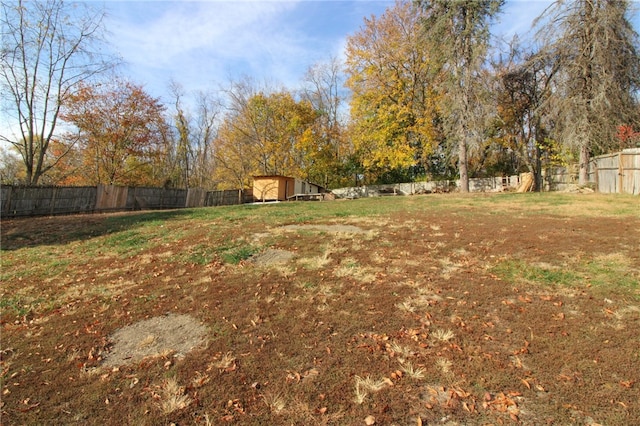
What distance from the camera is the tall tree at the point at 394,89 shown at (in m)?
23.5

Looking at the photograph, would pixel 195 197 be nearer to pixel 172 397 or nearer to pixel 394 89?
pixel 394 89

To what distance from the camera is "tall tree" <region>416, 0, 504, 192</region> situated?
19.0 m

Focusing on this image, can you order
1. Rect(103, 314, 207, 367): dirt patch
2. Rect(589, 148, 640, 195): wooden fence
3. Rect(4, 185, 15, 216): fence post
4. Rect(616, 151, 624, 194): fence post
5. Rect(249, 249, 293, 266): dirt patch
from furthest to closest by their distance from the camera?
Rect(616, 151, 624, 194): fence post
Rect(4, 185, 15, 216): fence post
Rect(589, 148, 640, 195): wooden fence
Rect(249, 249, 293, 266): dirt patch
Rect(103, 314, 207, 367): dirt patch

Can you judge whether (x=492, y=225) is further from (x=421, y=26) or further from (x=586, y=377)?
(x=421, y=26)

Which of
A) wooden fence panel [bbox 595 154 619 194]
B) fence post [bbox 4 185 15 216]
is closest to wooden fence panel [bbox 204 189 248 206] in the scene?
fence post [bbox 4 185 15 216]

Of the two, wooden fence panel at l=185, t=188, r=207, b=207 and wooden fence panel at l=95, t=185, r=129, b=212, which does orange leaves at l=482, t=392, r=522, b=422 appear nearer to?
wooden fence panel at l=95, t=185, r=129, b=212

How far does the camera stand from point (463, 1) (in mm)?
18859

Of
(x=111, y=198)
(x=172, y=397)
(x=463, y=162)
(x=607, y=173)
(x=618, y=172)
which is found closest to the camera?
(x=172, y=397)

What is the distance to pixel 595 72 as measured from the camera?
15773mm

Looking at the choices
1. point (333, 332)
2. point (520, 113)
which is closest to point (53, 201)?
point (333, 332)

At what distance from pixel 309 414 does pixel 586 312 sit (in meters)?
3.09

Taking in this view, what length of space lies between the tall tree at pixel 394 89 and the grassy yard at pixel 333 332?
18224 mm

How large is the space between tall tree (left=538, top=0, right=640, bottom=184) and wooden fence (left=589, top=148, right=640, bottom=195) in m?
1.35

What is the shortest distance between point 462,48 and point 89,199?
2189cm
